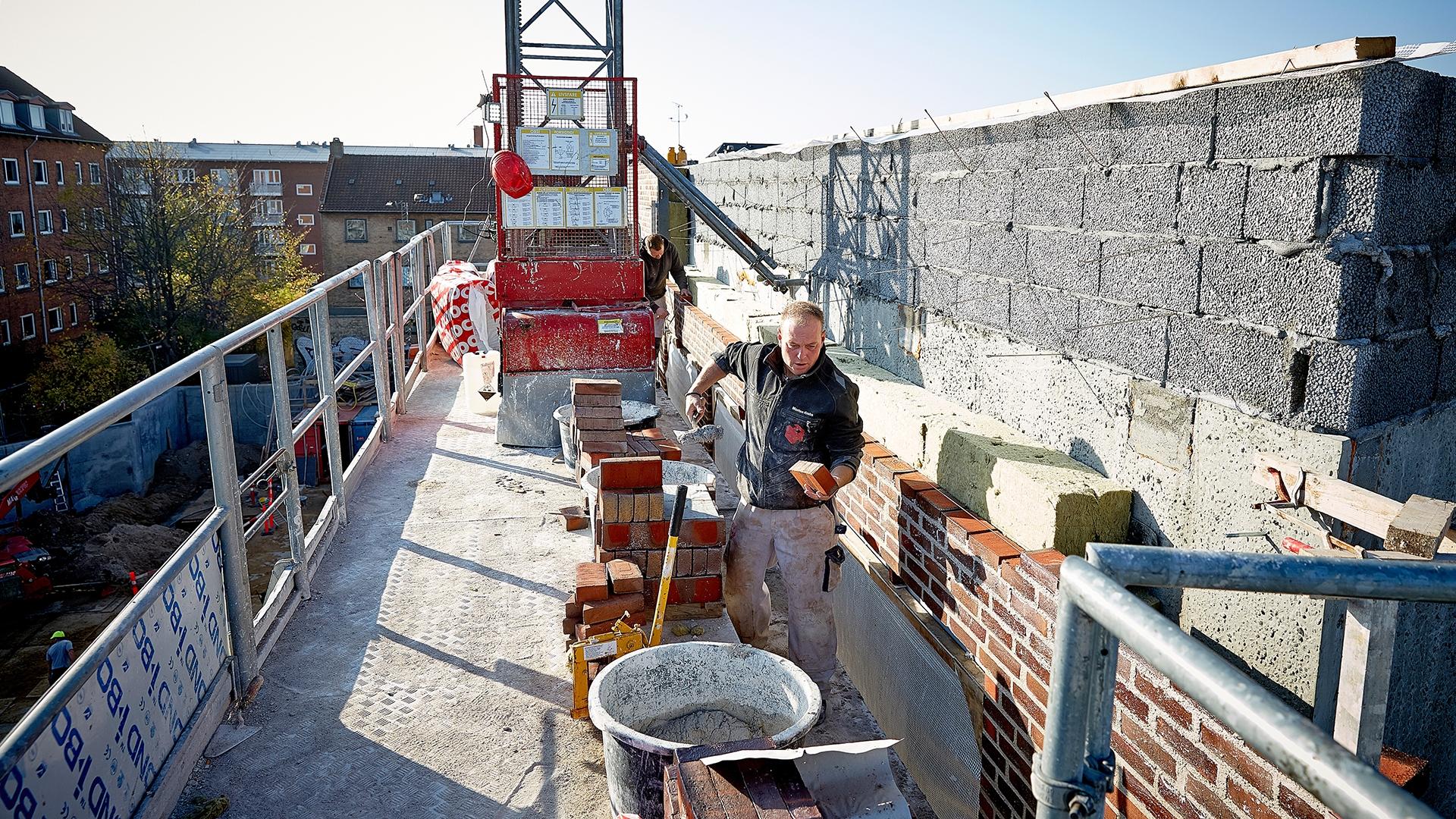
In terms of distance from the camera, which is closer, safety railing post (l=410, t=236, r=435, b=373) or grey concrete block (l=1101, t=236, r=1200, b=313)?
grey concrete block (l=1101, t=236, r=1200, b=313)

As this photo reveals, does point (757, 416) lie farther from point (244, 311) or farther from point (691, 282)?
point (244, 311)

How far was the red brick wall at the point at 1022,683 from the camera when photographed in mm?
2695

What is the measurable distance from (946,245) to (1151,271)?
67.5 inches

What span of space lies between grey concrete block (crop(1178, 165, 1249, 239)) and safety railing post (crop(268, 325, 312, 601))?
418 cm

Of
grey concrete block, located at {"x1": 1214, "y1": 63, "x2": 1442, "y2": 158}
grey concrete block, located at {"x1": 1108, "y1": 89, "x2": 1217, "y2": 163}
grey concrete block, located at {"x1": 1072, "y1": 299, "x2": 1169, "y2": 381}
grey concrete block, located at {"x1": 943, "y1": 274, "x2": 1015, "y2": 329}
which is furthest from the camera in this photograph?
grey concrete block, located at {"x1": 943, "y1": 274, "x2": 1015, "y2": 329}

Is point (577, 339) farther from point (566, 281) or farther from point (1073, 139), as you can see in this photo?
point (1073, 139)

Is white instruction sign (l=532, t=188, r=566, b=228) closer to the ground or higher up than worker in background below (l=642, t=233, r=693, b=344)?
higher up

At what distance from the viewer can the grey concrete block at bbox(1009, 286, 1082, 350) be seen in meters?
3.93

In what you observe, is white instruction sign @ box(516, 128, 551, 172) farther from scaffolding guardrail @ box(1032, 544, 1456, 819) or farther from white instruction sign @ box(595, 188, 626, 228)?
scaffolding guardrail @ box(1032, 544, 1456, 819)

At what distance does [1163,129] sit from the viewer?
3.29 meters

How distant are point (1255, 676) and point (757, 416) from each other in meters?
2.50

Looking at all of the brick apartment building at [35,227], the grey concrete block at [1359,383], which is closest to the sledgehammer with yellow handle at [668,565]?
the grey concrete block at [1359,383]

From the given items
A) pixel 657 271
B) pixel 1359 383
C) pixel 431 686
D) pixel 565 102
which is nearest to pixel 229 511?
pixel 431 686

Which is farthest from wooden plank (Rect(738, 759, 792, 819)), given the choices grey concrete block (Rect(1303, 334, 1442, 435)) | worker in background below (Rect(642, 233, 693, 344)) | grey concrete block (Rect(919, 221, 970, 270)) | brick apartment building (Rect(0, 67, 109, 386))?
brick apartment building (Rect(0, 67, 109, 386))
